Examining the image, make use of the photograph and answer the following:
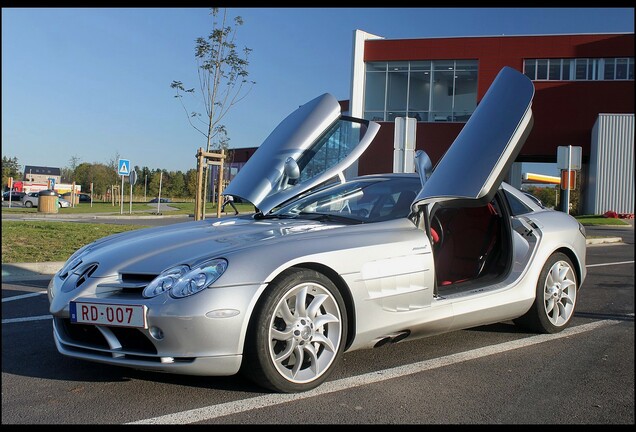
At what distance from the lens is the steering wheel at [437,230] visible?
15.2 feet

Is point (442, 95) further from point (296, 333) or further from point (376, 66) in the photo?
point (296, 333)

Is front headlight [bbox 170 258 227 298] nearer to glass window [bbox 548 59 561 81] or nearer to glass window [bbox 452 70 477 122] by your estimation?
glass window [bbox 452 70 477 122]

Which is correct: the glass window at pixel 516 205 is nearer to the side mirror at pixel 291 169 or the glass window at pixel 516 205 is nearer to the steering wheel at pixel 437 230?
the steering wheel at pixel 437 230

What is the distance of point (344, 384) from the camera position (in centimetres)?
361

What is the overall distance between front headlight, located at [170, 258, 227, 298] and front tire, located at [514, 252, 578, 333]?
2875 mm

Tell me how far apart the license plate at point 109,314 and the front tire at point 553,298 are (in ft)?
10.7

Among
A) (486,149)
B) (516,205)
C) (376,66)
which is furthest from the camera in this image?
(376,66)

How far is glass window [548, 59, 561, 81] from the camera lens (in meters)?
34.4

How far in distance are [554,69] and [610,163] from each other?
6347mm

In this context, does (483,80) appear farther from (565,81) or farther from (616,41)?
(616,41)

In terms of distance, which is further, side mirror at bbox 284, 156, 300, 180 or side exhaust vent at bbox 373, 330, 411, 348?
side mirror at bbox 284, 156, 300, 180

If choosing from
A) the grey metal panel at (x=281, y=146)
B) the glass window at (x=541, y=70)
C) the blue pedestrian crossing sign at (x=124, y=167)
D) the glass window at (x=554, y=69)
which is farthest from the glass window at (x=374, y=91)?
the grey metal panel at (x=281, y=146)

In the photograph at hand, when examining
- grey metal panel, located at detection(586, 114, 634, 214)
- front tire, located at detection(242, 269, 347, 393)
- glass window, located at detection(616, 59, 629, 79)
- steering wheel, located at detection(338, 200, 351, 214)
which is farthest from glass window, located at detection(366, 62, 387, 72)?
front tire, located at detection(242, 269, 347, 393)

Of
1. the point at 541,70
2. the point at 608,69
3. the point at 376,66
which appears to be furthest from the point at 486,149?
the point at 608,69
